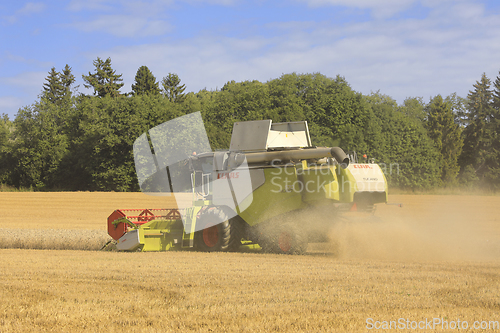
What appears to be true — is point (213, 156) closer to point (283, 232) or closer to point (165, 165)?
point (165, 165)

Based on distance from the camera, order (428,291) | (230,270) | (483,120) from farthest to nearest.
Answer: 1. (483,120)
2. (230,270)
3. (428,291)

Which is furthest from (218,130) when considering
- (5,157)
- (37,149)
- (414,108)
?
(414,108)

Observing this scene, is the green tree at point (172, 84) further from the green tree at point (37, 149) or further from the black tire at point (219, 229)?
the black tire at point (219, 229)

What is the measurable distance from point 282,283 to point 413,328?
264 centimetres

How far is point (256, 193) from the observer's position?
37.0 ft

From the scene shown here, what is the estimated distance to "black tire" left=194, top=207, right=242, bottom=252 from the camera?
1171 centimetres

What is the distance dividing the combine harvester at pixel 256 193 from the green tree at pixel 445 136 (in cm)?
4944

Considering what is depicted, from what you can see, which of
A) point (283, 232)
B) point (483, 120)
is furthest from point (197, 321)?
point (483, 120)

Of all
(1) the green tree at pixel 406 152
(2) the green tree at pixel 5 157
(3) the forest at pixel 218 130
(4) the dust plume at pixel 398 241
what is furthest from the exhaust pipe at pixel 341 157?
(2) the green tree at pixel 5 157

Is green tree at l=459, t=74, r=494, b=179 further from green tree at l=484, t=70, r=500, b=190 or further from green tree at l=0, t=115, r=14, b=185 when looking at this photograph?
green tree at l=0, t=115, r=14, b=185

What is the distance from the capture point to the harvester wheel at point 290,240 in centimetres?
1096

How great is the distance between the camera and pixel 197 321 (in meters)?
5.20

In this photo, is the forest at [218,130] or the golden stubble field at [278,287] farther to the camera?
the forest at [218,130]

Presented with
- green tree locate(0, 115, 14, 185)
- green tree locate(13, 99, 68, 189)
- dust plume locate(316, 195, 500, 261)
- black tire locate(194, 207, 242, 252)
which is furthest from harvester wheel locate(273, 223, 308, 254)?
green tree locate(0, 115, 14, 185)
